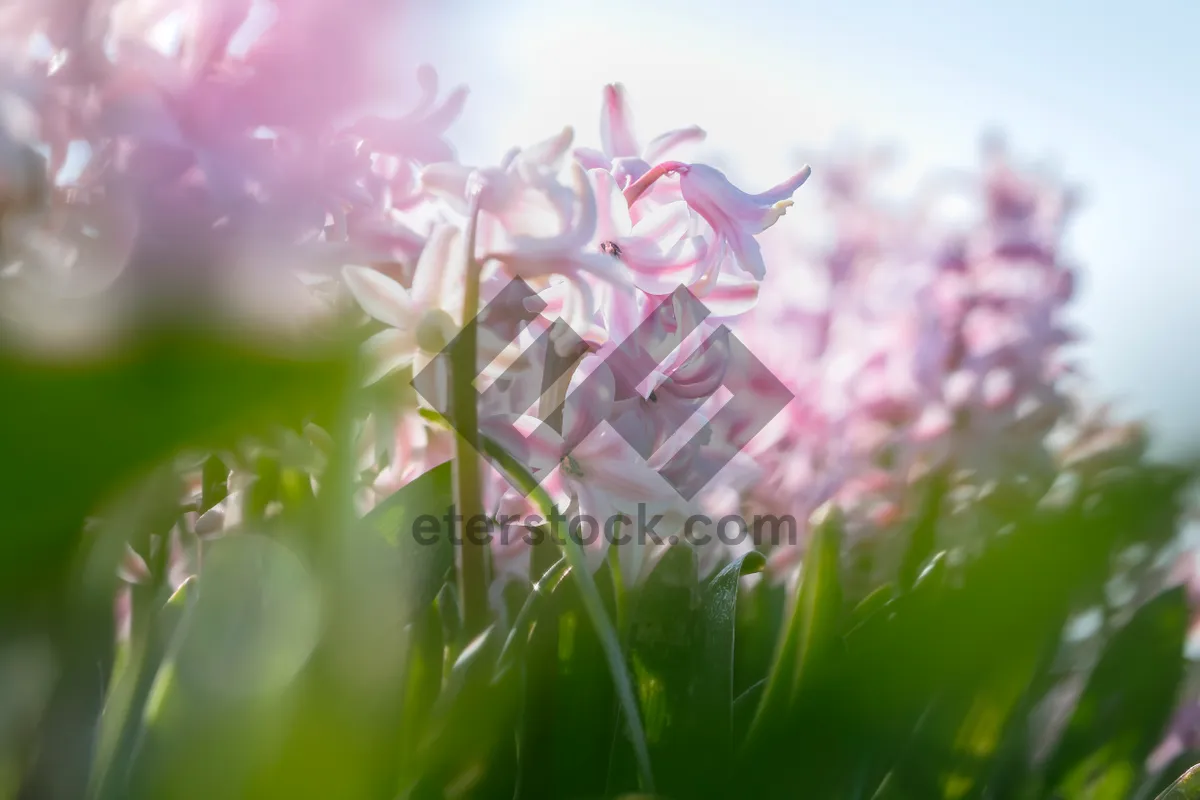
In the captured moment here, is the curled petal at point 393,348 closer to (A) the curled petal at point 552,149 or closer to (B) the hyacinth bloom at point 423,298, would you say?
(B) the hyacinth bloom at point 423,298

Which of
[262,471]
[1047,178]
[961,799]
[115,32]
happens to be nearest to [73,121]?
[115,32]

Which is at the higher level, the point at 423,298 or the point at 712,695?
the point at 423,298

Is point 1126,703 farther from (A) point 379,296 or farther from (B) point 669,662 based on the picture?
(A) point 379,296

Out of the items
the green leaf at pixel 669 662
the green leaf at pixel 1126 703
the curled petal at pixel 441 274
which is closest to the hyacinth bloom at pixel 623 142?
the curled petal at pixel 441 274

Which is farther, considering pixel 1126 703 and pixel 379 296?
Result: pixel 1126 703

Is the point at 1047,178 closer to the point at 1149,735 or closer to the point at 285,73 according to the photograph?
the point at 1149,735

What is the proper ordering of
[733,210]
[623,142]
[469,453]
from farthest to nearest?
1. [623,142]
2. [733,210]
3. [469,453]
